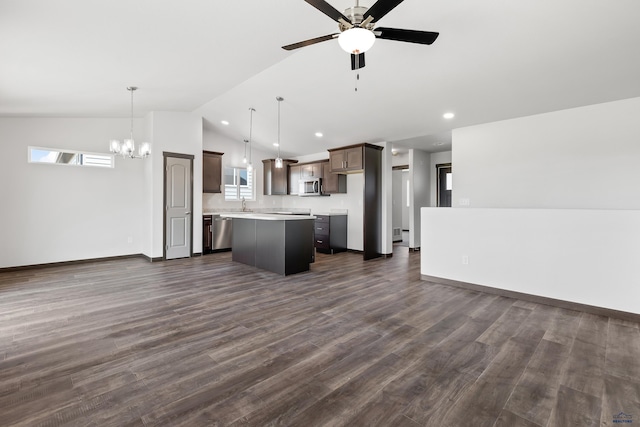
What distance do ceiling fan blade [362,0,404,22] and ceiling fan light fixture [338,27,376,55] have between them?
0.14 meters

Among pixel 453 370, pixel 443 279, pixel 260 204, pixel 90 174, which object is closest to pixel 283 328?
pixel 453 370

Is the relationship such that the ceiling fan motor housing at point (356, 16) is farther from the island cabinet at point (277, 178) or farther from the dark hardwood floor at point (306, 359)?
the island cabinet at point (277, 178)

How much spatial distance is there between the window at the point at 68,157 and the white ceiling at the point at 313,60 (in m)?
0.68

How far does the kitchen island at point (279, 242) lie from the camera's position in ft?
16.1

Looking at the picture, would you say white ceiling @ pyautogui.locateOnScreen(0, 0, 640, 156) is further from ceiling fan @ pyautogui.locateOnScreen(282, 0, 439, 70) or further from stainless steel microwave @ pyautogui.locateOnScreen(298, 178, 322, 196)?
stainless steel microwave @ pyautogui.locateOnScreen(298, 178, 322, 196)

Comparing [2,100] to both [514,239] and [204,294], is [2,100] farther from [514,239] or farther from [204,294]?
[514,239]

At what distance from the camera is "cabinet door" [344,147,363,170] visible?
651 centimetres

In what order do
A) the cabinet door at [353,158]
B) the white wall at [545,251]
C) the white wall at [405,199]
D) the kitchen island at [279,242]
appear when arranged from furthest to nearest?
the white wall at [405,199] < the cabinet door at [353,158] < the kitchen island at [279,242] < the white wall at [545,251]

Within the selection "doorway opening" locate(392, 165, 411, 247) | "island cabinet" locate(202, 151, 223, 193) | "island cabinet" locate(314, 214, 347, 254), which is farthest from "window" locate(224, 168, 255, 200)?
"doorway opening" locate(392, 165, 411, 247)

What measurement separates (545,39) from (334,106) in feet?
9.97

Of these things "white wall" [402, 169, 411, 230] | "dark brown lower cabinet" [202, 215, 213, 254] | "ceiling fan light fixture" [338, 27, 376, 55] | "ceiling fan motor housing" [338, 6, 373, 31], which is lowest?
"dark brown lower cabinet" [202, 215, 213, 254]

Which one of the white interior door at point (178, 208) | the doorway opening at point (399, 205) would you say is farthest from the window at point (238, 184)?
the doorway opening at point (399, 205)

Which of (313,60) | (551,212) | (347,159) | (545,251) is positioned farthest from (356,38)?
(347,159)

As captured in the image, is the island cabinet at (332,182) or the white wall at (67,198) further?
the island cabinet at (332,182)
